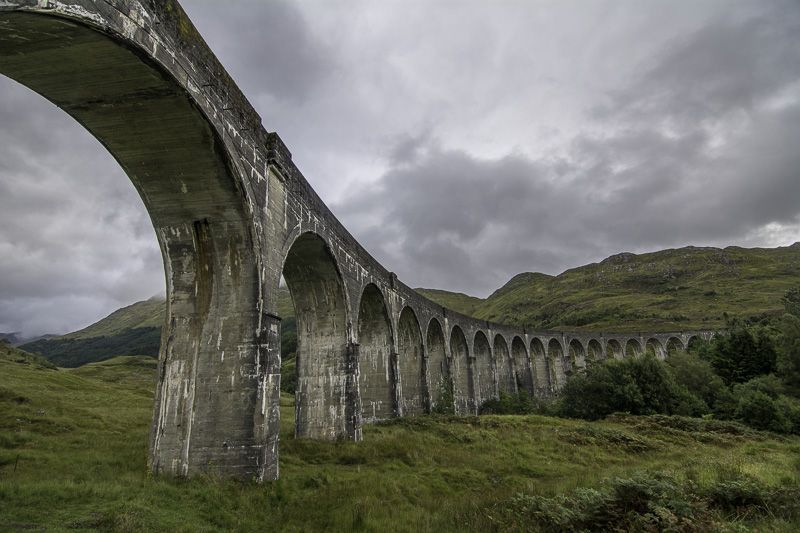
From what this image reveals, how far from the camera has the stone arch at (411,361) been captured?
83.0 feet

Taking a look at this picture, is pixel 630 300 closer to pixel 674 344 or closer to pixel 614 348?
pixel 674 344

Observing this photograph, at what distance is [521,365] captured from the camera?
45000 mm

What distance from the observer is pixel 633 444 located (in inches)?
659

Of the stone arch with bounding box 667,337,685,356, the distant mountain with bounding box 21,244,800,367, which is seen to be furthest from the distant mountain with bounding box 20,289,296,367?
the stone arch with bounding box 667,337,685,356

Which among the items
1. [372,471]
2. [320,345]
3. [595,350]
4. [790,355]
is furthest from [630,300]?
[372,471]

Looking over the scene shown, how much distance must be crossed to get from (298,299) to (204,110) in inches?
359

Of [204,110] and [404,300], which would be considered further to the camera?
[404,300]

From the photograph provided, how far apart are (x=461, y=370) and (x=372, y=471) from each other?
2317 cm

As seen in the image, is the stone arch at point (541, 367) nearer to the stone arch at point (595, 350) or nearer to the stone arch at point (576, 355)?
the stone arch at point (576, 355)

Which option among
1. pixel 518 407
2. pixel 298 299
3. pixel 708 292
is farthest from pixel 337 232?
pixel 708 292

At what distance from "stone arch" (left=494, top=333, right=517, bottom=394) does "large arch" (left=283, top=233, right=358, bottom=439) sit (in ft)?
87.8

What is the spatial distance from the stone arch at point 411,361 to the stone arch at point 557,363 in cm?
2887

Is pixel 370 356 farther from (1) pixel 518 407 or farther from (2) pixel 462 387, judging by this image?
(1) pixel 518 407

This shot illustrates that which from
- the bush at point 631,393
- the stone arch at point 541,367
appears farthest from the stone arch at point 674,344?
the bush at point 631,393
